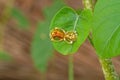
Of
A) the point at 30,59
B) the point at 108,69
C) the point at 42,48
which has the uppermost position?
the point at 30,59

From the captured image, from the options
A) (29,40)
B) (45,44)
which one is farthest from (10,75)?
(45,44)

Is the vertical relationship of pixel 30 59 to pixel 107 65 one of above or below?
above

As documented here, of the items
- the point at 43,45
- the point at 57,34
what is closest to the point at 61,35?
the point at 57,34

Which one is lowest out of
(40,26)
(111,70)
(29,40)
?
(111,70)

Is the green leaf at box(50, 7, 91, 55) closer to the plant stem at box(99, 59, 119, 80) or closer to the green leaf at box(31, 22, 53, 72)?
the plant stem at box(99, 59, 119, 80)

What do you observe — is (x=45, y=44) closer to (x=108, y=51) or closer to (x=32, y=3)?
(x=32, y=3)

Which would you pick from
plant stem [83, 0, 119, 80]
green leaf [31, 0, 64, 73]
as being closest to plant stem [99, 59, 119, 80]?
plant stem [83, 0, 119, 80]

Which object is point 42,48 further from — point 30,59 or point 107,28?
point 107,28
